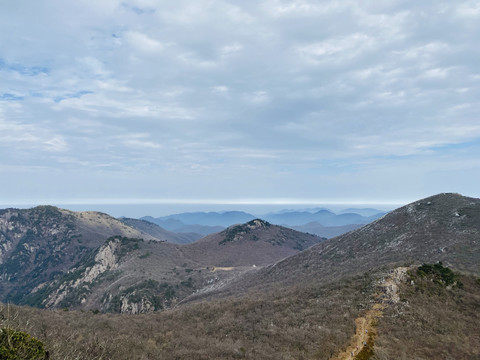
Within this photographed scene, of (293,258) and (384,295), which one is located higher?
(384,295)

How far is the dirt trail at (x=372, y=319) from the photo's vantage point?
1452cm

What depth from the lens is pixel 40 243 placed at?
144125 mm

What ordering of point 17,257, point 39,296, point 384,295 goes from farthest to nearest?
point 17,257
point 39,296
point 384,295

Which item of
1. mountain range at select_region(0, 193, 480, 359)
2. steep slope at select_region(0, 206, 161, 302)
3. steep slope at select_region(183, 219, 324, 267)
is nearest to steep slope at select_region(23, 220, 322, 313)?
steep slope at select_region(183, 219, 324, 267)

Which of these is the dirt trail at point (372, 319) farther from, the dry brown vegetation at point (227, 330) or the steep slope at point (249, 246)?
the steep slope at point (249, 246)

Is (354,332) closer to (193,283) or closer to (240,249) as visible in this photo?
(193,283)

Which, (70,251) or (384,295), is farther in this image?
(70,251)

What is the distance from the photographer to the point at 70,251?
456 feet

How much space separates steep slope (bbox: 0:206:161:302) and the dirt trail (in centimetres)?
13682

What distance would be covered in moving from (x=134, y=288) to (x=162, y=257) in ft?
109

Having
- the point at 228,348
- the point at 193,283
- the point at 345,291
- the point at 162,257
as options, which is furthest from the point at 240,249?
the point at 228,348

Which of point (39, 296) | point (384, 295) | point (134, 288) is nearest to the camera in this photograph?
point (384, 295)

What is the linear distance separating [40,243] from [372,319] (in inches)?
6900

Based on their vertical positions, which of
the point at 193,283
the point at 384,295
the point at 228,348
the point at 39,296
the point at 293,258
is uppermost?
the point at 384,295
